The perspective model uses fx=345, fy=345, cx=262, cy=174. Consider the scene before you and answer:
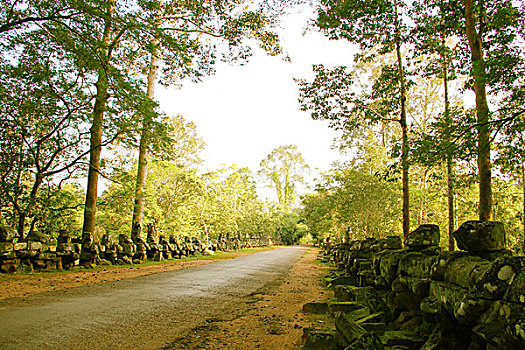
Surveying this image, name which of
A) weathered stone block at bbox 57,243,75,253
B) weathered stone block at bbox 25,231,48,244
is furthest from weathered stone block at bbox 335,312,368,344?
weathered stone block at bbox 57,243,75,253

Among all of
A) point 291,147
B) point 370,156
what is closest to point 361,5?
point 370,156

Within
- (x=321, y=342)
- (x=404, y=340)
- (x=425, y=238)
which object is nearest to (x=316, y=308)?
(x=425, y=238)

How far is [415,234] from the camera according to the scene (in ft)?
13.7

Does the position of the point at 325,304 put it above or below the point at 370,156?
below

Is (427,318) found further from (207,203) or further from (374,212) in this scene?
(207,203)

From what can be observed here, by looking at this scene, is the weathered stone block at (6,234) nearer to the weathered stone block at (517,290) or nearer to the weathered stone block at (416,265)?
the weathered stone block at (416,265)

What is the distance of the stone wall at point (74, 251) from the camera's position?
380 inches

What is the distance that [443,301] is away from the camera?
2.57 metres

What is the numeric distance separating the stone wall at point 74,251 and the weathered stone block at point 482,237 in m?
11.0

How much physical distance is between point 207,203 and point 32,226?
16.8 meters

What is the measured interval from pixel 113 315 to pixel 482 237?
431 centimetres

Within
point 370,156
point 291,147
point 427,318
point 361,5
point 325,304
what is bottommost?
point 325,304

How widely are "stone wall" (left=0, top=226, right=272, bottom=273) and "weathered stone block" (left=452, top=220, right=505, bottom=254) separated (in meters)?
11.0

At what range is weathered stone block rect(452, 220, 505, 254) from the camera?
110 inches
